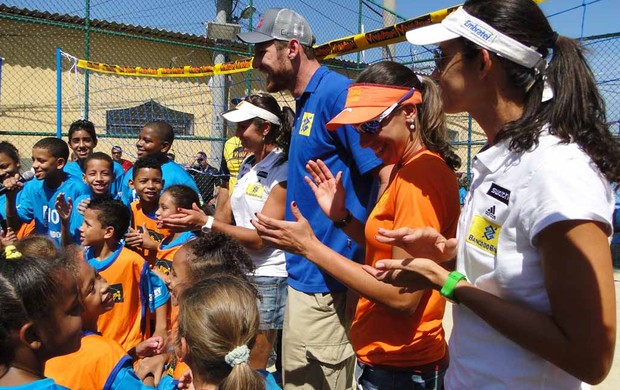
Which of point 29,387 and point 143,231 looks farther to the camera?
point 143,231

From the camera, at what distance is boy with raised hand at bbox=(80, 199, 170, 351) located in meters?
3.39

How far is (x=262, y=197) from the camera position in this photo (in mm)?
3588

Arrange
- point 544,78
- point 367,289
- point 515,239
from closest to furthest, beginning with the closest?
point 515,239
point 544,78
point 367,289

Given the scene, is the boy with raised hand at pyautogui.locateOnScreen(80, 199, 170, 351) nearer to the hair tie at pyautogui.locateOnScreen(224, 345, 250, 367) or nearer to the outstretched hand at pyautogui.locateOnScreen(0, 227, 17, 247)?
the outstretched hand at pyautogui.locateOnScreen(0, 227, 17, 247)

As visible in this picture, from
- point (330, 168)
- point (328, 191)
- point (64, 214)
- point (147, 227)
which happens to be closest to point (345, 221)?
point (328, 191)

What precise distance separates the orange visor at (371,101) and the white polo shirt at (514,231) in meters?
0.64

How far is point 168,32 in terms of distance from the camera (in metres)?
15.6

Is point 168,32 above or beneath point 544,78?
above

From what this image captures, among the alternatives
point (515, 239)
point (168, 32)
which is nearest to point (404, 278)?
point (515, 239)

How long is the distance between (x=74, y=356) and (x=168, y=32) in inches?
569

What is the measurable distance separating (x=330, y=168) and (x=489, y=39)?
135 cm

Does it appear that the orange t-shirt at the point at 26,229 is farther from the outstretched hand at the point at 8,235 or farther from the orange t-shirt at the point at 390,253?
the orange t-shirt at the point at 390,253

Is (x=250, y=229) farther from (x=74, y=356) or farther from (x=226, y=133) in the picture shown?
(x=226, y=133)

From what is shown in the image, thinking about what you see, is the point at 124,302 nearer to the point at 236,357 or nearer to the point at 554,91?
the point at 236,357
